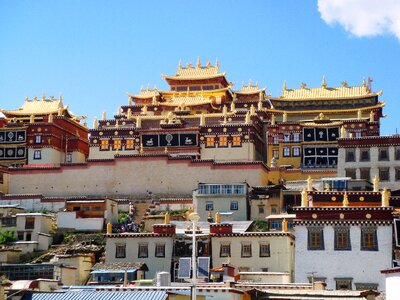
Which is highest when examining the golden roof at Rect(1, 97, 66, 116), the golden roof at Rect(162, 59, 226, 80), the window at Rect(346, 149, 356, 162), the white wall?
the golden roof at Rect(162, 59, 226, 80)

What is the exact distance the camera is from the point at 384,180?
235 feet

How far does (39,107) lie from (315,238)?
57.2m

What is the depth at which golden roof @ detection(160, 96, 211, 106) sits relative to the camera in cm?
10175

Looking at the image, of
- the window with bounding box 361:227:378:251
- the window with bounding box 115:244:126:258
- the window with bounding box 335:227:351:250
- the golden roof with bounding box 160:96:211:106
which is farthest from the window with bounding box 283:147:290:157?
the window with bounding box 361:227:378:251

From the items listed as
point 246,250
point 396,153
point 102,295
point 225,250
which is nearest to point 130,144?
point 396,153

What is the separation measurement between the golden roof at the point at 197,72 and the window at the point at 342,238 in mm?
56772

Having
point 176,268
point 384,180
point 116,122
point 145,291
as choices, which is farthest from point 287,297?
point 116,122

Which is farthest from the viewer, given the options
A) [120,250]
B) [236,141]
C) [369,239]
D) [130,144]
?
[130,144]

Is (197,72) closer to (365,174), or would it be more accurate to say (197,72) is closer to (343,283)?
(365,174)

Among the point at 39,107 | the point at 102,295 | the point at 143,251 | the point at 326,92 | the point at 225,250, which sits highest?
the point at 326,92

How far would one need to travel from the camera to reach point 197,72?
111312 millimetres

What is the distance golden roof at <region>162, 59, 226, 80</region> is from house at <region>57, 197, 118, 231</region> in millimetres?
35752

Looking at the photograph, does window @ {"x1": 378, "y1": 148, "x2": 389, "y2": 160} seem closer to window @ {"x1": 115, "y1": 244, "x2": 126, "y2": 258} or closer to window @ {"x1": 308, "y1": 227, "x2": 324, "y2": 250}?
window @ {"x1": 308, "y1": 227, "x2": 324, "y2": 250}

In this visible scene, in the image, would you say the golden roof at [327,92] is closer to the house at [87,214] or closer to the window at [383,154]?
the window at [383,154]
